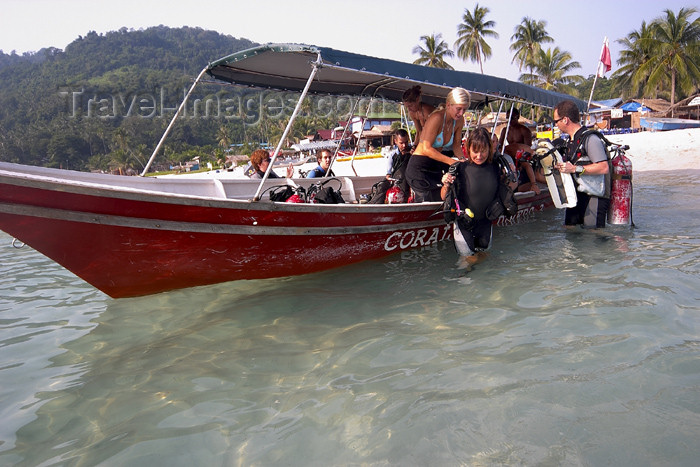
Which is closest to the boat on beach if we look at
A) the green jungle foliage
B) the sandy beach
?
the sandy beach

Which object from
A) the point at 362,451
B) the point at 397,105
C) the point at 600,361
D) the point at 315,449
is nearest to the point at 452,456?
the point at 362,451

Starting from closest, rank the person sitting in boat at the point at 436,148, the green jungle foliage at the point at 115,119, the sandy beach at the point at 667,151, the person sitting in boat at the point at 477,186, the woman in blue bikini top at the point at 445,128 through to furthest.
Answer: the person sitting in boat at the point at 477,186, the woman in blue bikini top at the point at 445,128, the person sitting in boat at the point at 436,148, the sandy beach at the point at 667,151, the green jungle foliage at the point at 115,119

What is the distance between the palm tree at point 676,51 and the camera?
35344 millimetres

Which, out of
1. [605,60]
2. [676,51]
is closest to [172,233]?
[605,60]

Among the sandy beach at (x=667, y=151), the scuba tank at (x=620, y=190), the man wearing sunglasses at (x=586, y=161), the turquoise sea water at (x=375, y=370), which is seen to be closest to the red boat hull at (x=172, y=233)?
the turquoise sea water at (x=375, y=370)

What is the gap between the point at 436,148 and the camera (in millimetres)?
5879

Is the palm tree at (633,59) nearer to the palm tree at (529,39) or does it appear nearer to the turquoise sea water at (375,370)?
the palm tree at (529,39)

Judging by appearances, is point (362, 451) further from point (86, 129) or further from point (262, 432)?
point (86, 129)

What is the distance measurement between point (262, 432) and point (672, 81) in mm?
45958

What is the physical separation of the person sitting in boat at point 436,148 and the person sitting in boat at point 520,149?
2258 mm

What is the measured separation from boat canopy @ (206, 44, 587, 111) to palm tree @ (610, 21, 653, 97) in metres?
38.0

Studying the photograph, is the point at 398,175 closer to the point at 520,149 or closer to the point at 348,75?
the point at 348,75

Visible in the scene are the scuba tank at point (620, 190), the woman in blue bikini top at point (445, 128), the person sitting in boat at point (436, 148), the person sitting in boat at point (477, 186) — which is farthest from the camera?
the scuba tank at point (620, 190)

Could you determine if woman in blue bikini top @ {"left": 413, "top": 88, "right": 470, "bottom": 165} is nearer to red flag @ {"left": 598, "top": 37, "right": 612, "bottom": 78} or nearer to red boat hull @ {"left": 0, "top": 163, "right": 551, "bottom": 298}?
Answer: red boat hull @ {"left": 0, "top": 163, "right": 551, "bottom": 298}
